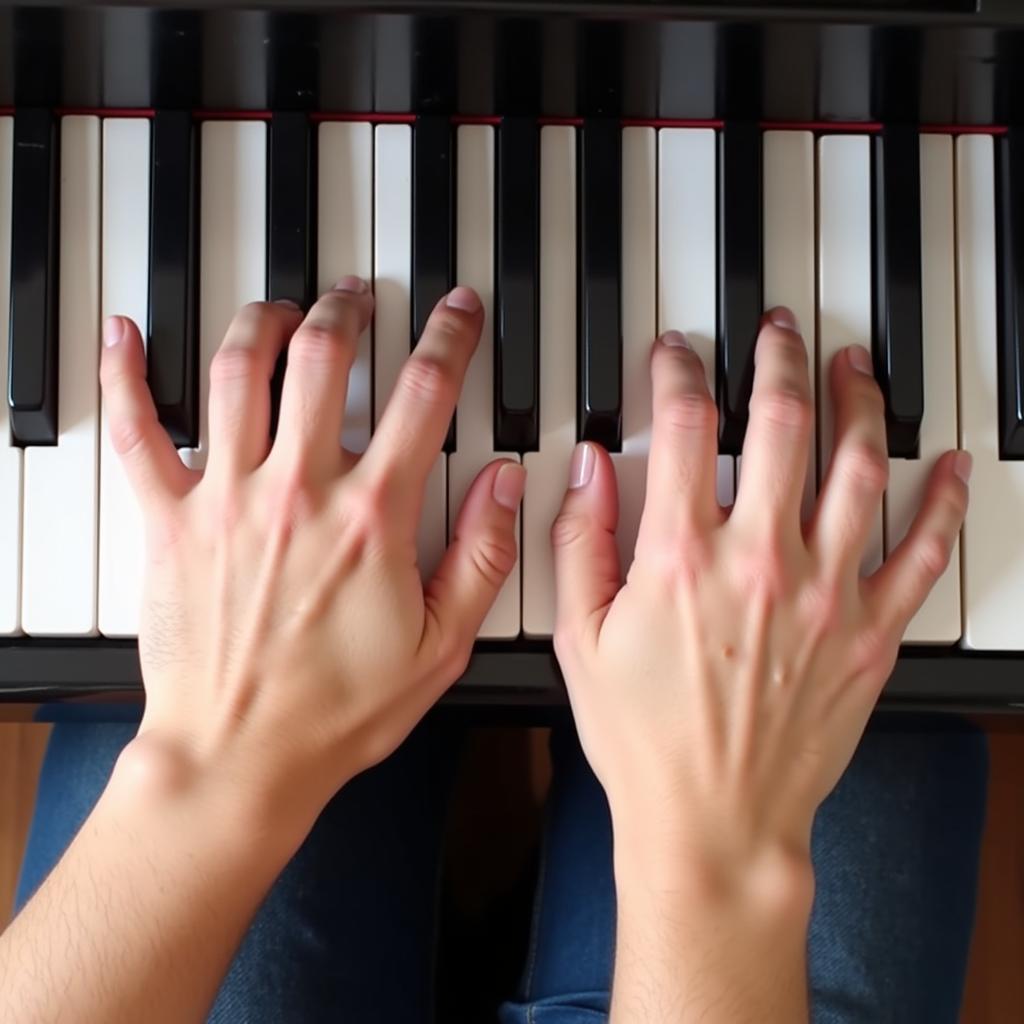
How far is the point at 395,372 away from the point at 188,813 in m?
0.30

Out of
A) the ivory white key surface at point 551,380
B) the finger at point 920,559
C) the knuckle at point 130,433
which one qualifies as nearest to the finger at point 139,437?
the knuckle at point 130,433

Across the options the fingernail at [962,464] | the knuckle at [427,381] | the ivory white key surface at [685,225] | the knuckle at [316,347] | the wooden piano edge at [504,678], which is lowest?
the wooden piano edge at [504,678]

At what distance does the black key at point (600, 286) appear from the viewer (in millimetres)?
712

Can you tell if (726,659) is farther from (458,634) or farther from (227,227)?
(227,227)

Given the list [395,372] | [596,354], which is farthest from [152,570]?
[596,354]

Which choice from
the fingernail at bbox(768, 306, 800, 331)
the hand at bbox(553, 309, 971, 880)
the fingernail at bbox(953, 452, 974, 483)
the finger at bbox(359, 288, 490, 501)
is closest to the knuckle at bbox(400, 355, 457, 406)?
the finger at bbox(359, 288, 490, 501)

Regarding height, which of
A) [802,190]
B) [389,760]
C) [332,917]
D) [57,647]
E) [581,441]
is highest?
[802,190]

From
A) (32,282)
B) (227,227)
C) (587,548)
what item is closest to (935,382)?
(587,548)

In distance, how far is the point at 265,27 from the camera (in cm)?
64

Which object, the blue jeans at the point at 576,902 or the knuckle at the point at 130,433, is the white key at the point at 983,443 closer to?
the blue jeans at the point at 576,902

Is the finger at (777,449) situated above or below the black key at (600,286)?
below

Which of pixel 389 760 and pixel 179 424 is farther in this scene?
pixel 389 760

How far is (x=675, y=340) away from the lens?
2.36 feet

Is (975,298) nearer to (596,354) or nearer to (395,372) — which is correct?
(596,354)
